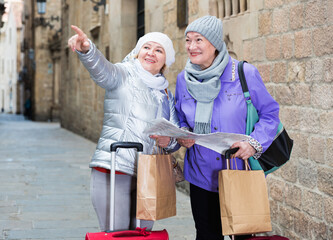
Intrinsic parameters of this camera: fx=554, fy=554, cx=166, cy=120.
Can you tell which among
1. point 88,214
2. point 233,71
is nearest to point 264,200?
point 233,71

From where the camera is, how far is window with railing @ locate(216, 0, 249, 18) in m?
5.43

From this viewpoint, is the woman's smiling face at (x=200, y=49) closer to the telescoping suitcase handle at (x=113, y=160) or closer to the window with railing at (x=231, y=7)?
the telescoping suitcase handle at (x=113, y=160)

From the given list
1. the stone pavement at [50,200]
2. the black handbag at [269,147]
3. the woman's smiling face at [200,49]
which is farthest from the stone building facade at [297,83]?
the woman's smiling face at [200,49]

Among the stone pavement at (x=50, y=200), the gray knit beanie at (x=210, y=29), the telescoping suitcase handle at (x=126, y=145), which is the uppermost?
the gray knit beanie at (x=210, y=29)

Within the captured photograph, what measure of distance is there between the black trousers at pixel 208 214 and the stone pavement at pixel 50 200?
203cm

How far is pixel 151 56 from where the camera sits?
2.85m

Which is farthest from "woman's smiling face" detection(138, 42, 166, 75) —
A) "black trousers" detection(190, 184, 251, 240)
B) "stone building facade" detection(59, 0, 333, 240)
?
"stone building facade" detection(59, 0, 333, 240)

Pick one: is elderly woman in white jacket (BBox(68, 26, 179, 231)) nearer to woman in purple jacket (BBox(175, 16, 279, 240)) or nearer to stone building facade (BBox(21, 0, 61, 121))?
woman in purple jacket (BBox(175, 16, 279, 240))

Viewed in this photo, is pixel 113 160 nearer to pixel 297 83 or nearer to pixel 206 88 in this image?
pixel 206 88

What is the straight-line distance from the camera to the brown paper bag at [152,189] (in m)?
2.52

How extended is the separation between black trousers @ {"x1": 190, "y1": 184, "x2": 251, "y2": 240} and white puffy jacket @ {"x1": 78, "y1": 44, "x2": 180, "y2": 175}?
297 millimetres

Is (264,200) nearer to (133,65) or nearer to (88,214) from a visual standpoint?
(133,65)

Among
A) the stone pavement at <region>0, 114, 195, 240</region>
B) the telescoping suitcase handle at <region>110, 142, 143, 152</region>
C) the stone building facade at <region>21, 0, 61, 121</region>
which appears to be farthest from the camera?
the stone building facade at <region>21, 0, 61, 121</region>

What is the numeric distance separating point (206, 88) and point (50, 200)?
13.9 feet
